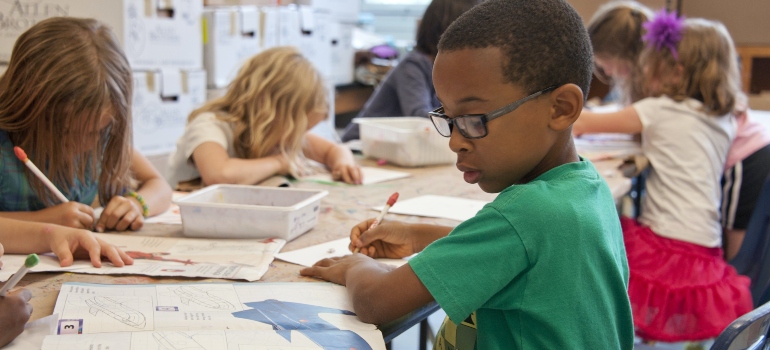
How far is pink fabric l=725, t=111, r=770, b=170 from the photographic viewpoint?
7.00ft

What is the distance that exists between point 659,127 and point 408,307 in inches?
59.8

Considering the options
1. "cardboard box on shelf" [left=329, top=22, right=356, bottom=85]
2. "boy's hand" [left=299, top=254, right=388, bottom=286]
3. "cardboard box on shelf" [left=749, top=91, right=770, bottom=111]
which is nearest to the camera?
"boy's hand" [left=299, top=254, right=388, bottom=286]

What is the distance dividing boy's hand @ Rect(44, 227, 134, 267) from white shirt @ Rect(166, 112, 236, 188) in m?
0.69

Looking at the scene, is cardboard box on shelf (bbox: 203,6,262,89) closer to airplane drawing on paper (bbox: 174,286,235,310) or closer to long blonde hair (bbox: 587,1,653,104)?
long blonde hair (bbox: 587,1,653,104)

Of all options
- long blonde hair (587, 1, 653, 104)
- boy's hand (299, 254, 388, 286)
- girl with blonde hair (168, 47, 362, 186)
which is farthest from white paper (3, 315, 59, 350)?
long blonde hair (587, 1, 653, 104)

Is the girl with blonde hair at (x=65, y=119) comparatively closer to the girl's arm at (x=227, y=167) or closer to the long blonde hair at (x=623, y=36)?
the girl's arm at (x=227, y=167)

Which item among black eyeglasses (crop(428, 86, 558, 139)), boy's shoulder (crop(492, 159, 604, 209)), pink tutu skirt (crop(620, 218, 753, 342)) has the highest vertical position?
black eyeglasses (crop(428, 86, 558, 139))

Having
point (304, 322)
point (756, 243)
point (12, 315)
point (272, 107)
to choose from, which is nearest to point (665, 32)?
point (756, 243)

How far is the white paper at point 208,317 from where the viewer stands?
755 mm

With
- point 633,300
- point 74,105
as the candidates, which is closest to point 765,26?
point 633,300

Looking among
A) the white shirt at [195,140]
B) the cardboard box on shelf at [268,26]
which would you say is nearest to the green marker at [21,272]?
the white shirt at [195,140]

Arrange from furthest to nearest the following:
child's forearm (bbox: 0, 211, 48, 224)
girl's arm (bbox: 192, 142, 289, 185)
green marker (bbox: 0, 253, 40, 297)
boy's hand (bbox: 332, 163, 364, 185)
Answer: boy's hand (bbox: 332, 163, 364, 185)
girl's arm (bbox: 192, 142, 289, 185)
child's forearm (bbox: 0, 211, 48, 224)
green marker (bbox: 0, 253, 40, 297)

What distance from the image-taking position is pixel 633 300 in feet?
6.30

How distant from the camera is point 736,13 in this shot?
12.0 feet
